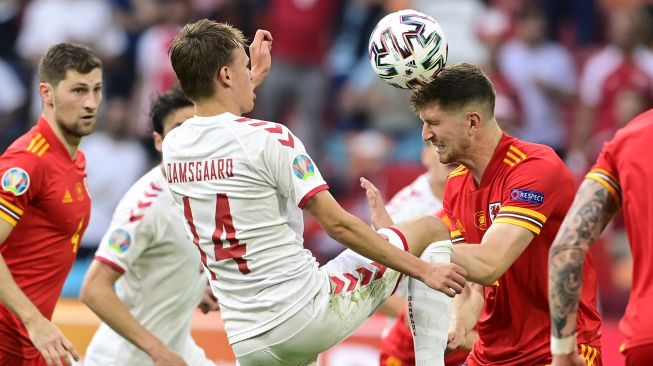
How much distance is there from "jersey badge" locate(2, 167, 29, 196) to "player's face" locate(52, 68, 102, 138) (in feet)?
1.77

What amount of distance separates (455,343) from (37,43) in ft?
31.5

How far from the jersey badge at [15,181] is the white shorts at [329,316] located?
1.70 meters

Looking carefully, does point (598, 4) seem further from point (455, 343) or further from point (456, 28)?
point (455, 343)

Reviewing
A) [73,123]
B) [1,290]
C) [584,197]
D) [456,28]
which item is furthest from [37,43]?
[584,197]

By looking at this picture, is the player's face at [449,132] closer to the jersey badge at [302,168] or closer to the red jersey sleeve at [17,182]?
the jersey badge at [302,168]

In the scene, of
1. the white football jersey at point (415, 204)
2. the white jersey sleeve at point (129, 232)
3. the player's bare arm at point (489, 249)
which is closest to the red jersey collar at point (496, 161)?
the player's bare arm at point (489, 249)

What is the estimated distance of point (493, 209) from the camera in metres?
6.00

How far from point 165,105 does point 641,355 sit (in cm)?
403

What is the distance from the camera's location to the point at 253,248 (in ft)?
18.1

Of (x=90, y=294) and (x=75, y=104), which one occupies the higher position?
(x=75, y=104)

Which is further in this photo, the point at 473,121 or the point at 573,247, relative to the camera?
the point at 473,121

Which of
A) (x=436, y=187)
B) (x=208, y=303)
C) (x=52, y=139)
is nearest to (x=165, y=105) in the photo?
(x=52, y=139)

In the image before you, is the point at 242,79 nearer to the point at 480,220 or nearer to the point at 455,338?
the point at 480,220

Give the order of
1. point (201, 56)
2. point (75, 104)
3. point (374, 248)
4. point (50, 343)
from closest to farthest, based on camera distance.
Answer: point (374, 248)
point (201, 56)
point (50, 343)
point (75, 104)
